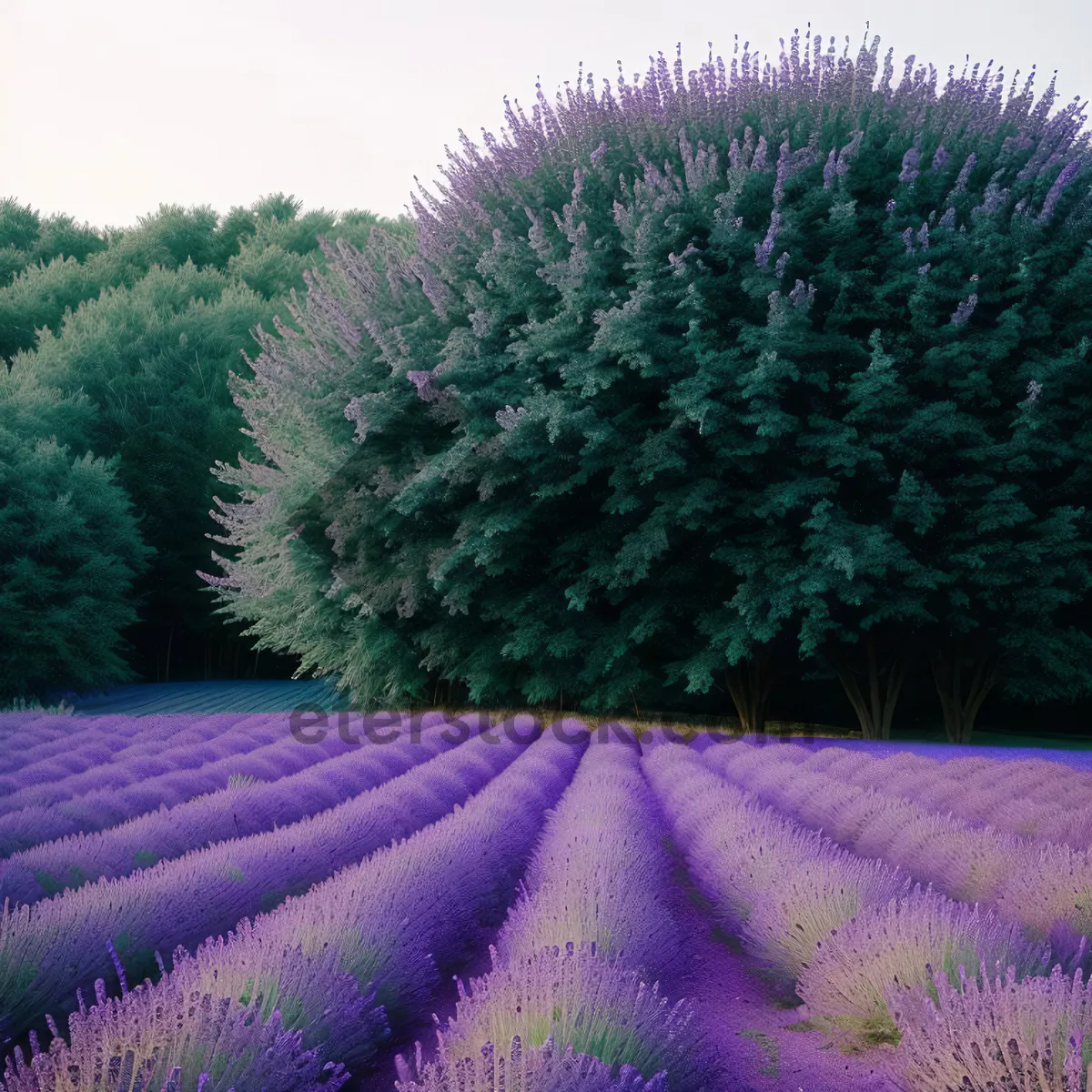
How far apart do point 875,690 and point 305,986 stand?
441 inches

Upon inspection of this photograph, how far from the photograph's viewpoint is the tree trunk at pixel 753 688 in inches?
476

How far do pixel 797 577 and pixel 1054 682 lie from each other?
4.02 meters

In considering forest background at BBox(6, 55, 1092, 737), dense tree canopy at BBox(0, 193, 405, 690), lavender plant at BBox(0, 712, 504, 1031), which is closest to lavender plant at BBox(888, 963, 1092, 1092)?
lavender plant at BBox(0, 712, 504, 1031)

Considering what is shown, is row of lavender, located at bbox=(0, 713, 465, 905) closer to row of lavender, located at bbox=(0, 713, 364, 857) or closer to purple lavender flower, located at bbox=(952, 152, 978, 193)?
row of lavender, located at bbox=(0, 713, 364, 857)

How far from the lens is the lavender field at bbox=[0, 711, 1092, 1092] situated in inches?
58.9

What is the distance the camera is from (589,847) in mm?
3105

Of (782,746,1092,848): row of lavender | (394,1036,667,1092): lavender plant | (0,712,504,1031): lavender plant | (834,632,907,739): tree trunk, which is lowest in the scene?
(0,712,504,1031): lavender plant

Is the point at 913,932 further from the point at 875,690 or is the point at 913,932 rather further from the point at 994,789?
the point at 875,690

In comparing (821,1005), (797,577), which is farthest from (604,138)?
(821,1005)

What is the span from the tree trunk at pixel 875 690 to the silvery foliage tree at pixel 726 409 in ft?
0.18

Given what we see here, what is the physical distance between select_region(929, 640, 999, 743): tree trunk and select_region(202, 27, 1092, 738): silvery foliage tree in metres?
0.05

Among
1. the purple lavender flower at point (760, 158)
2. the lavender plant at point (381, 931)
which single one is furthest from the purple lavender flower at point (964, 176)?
the lavender plant at point (381, 931)

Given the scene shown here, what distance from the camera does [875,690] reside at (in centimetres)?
1169

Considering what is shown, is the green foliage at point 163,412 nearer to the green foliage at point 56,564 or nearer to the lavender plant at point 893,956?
the green foliage at point 56,564
